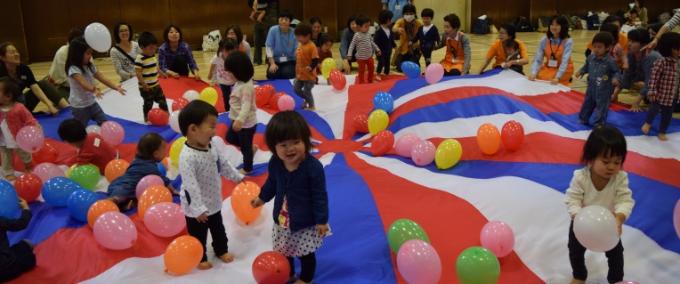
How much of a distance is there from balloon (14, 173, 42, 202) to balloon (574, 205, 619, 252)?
3339mm

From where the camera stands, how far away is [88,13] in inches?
390

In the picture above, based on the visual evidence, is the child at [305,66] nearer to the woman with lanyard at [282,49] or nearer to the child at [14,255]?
the woman with lanyard at [282,49]

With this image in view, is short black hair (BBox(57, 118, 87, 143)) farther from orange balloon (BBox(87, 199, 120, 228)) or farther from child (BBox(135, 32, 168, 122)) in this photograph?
child (BBox(135, 32, 168, 122))

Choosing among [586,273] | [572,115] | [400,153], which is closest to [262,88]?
[400,153]

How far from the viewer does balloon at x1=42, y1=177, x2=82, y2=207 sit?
3.52 m

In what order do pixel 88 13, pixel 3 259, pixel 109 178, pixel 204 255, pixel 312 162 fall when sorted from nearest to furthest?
pixel 312 162 → pixel 3 259 → pixel 204 255 → pixel 109 178 → pixel 88 13

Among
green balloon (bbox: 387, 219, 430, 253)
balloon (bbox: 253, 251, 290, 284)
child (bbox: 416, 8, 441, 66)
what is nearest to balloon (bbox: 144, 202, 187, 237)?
balloon (bbox: 253, 251, 290, 284)

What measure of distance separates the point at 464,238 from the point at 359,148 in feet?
5.73

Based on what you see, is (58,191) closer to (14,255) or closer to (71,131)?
(71,131)

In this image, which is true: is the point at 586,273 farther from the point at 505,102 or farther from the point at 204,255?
the point at 505,102

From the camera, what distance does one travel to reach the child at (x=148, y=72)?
5.24 metres

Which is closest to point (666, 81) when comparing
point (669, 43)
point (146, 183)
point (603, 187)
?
point (669, 43)

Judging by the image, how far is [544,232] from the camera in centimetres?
299

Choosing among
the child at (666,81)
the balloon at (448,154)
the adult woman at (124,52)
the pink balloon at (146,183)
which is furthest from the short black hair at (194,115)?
the adult woman at (124,52)
